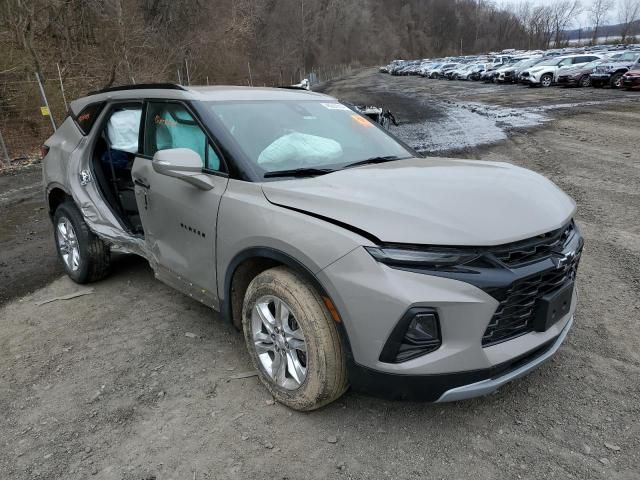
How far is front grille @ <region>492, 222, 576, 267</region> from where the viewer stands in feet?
7.48

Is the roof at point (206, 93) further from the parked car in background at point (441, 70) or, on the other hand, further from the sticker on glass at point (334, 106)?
the parked car in background at point (441, 70)

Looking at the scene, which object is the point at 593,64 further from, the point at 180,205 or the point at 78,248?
the point at 180,205

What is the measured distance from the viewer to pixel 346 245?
2.31 metres

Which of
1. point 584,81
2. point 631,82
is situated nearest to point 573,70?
point 584,81

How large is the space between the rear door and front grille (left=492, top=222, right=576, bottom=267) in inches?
64.1

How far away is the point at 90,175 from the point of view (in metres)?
4.41

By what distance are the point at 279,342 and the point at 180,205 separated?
1.19m

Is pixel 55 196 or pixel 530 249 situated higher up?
pixel 530 249

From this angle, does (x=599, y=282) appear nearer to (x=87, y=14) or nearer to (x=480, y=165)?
(x=480, y=165)

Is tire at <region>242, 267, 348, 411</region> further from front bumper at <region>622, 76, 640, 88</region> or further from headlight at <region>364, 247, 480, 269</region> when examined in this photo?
front bumper at <region>622, 76, 640, 88</region>

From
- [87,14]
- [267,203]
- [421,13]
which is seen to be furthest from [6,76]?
[421,13]

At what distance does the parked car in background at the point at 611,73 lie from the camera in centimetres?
2534

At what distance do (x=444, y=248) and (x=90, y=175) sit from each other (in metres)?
3.46

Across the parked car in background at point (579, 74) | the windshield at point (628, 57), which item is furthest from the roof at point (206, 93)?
the windshield at point (628, 57)
